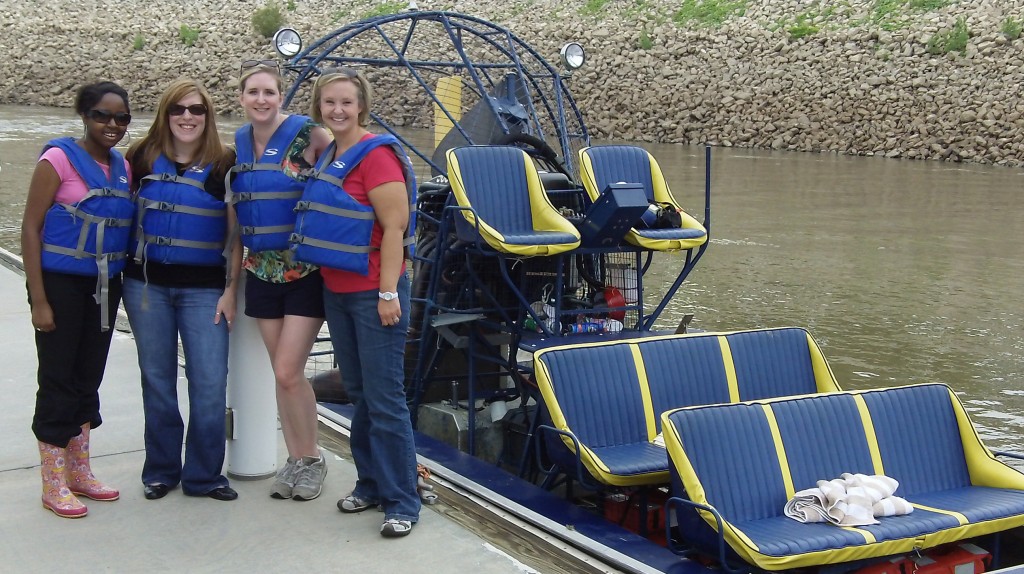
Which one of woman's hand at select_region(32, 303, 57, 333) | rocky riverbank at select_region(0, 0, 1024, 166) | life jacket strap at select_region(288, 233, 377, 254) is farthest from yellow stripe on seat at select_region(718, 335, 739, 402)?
rocky riverbank at select_region(0, 0, 1024, 166)

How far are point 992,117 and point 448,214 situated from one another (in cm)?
2476

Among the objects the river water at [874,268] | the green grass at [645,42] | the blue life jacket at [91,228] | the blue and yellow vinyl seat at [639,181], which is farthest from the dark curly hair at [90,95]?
the green grass at [645,42]

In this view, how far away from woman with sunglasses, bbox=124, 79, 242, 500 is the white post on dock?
223 millimetres

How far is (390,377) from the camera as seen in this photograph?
14.2 ft

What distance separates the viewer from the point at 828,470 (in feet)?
16.3

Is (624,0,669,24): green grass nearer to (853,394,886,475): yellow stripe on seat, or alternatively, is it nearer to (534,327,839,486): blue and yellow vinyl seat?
(534,327,839,486): blue and yellow vinyl seat

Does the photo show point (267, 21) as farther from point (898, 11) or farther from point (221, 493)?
point (221, 493)

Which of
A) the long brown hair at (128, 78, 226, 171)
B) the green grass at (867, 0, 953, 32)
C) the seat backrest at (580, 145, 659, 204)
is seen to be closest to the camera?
the long brown hair at (128, 78, 226, 171)

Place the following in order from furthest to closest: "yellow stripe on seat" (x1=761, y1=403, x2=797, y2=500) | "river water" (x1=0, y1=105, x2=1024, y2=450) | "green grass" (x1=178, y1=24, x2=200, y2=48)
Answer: "green grass" (x1=178, y1=24, x2=200, y2=48), "river water" (x1=0, y1=105, x2=1024, y2=450), "yellow stripe on seat" (x1=761, y1=403, x2=797, y2=500)

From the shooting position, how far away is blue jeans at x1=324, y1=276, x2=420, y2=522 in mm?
4285

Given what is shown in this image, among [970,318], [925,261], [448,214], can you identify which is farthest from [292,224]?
[925,261]

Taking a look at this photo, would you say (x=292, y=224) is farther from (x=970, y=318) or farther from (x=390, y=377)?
(x=970, y=318)

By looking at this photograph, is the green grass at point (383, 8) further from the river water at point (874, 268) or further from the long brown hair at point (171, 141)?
the long brown hair at point (171, 141)

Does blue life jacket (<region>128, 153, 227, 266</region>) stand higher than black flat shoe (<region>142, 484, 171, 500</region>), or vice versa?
blue life jacket (<region>128, 153, 227, 266</region>)
